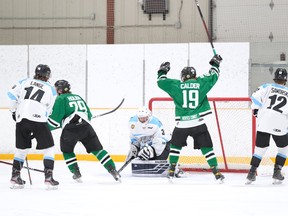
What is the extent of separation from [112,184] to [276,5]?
630cm

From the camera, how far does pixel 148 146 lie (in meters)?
6.80

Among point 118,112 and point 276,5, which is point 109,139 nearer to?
point 118,112

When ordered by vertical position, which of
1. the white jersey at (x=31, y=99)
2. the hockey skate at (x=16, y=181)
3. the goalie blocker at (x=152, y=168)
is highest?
the white jersey at (x=31, y=99)

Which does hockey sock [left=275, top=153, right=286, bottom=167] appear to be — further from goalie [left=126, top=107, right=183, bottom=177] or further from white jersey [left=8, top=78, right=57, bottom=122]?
white jersey [left=8, top=78, right=57, bottom=122]

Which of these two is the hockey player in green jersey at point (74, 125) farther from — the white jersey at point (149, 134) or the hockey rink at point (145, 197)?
the white jersey at point (149, 134)

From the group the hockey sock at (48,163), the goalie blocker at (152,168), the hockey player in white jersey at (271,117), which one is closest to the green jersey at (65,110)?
the hockey sock at (48,163)

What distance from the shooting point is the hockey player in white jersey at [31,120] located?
534cm

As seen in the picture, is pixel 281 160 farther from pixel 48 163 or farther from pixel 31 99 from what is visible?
pixel 31 99

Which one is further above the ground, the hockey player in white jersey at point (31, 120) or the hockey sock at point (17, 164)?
the hockey player in white jersey at point (31, 120)

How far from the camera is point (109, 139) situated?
29.2 ft

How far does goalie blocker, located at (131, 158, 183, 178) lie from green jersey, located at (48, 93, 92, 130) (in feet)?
3.39

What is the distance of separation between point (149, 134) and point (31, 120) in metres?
1.87

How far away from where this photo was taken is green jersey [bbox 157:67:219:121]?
5949mm

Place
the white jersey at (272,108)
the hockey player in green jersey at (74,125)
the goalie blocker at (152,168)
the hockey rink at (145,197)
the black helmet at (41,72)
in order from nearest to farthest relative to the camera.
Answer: the hockey rink at (145,197) → the black helmet at (41,72) → the white jersey at (272,108) → the hockey player in green jersey at (74,125) → the goalie blocker at (152,168)
